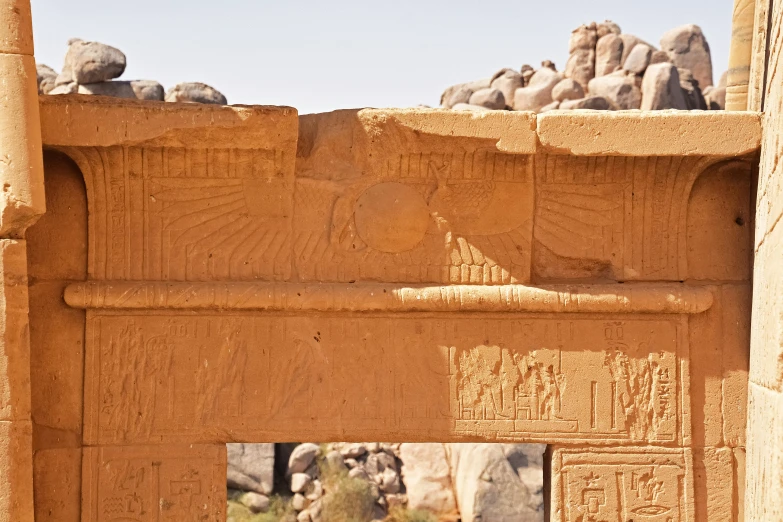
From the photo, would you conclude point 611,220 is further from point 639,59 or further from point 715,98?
point 639,59

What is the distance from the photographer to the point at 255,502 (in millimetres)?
11195

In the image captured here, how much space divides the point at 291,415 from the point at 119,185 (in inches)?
60.0

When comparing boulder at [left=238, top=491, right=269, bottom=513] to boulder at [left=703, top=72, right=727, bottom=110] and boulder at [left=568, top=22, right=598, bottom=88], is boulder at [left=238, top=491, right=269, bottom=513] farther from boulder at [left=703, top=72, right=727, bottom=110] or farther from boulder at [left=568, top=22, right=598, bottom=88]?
boulder at [left=568, top=22, right=598, bottom=88]

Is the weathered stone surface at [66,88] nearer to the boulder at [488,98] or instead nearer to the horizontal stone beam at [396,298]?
the boulder at [488,98]

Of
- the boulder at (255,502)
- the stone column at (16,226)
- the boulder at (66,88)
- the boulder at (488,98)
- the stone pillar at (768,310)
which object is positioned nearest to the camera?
the stone pillar at (768,310)

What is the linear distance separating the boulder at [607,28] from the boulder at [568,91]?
2528 millimetres

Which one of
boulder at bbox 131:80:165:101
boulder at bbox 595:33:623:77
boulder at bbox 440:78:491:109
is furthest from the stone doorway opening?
boulder at bbox 595:33:623:77

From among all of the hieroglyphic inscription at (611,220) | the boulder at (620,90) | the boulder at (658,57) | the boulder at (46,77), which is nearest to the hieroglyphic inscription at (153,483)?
the hieroglyphic inscription at (611,220)

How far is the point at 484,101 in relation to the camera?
69.7ft

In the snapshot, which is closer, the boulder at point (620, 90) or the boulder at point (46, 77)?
the boulder at point (46, 77)

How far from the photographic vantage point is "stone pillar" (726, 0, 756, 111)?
17.7 ft

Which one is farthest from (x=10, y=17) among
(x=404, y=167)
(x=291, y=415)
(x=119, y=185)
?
(x=291, y=415)

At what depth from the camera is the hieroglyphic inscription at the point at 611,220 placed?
4711 mm

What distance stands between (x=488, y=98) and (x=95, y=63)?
30.3 feet
